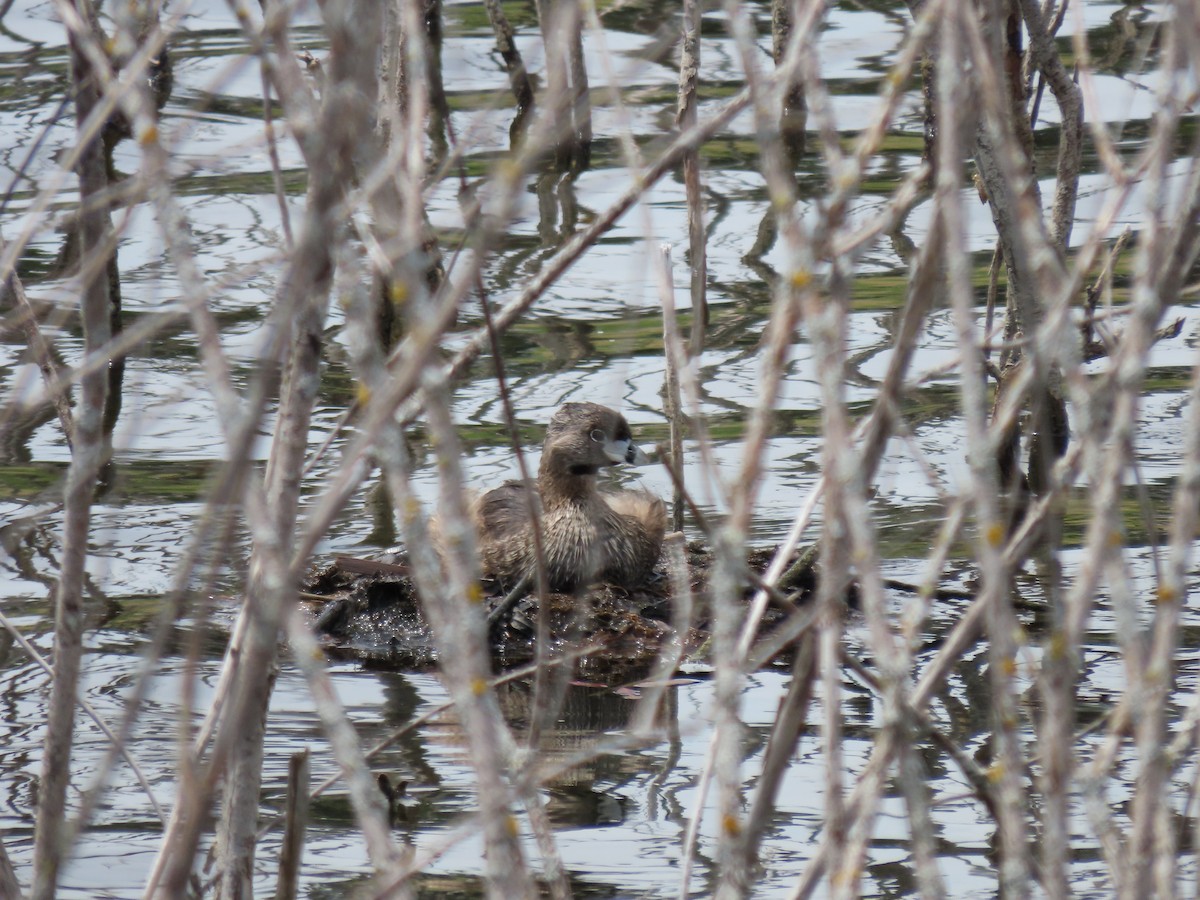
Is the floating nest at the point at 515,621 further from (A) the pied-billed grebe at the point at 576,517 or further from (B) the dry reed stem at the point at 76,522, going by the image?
(B) the dry reed stem at the point at 76,522

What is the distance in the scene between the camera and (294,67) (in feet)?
7.08

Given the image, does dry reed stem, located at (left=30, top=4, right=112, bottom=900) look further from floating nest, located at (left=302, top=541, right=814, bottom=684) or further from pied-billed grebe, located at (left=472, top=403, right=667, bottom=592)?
pied-billed grebe, located at (left=472, top=403, right=667, bottom=592)

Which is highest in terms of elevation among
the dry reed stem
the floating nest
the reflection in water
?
the dry reed stem

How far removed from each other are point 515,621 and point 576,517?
99 centimetres

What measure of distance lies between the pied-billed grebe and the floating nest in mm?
272

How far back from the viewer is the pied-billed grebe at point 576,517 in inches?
280

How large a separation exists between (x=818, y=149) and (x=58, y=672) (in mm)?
9805

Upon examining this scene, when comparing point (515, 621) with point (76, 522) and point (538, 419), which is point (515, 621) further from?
point (76, 522)

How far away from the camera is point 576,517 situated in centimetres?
747

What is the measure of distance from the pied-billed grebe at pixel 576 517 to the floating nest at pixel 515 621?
272 mm

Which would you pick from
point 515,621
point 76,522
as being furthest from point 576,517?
point 76,522

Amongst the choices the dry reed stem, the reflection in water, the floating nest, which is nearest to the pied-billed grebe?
the floating nest

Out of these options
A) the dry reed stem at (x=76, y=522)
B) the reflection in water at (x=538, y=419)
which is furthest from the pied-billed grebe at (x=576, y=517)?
the dry reed stem at (x=76, y=522)

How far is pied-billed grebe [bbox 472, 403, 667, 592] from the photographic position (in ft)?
23.3
